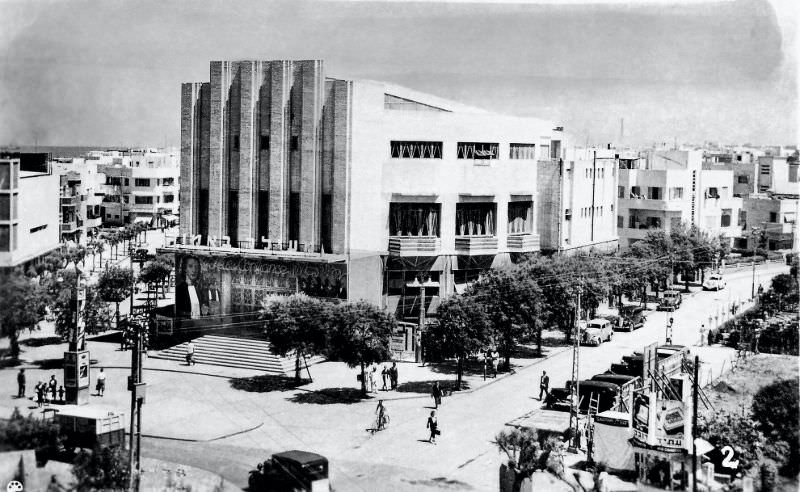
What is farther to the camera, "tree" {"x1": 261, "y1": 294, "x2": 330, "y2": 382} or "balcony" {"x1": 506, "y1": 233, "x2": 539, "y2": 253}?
"balcony" {"x1": 506, "y1": 233, "x2": 539, "y2": 253}

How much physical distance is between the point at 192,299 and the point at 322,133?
546 cm

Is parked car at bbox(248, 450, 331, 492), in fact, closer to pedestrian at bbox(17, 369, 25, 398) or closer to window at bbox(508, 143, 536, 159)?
pedestrian at bbox(17, 369, 25, 398)

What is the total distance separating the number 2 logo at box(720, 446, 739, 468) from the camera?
48.0 feet

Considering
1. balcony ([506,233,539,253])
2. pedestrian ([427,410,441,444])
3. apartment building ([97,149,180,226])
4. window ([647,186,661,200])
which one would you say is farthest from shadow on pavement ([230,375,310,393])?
apartment building ([97,149,180,226])

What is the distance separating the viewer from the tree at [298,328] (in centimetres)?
1911

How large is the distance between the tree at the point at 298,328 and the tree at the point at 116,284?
8703 mm

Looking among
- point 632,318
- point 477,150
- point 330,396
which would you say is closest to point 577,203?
point 477,150

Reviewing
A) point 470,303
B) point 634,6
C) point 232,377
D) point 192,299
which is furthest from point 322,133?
point 634,6

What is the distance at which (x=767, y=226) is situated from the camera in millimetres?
40281

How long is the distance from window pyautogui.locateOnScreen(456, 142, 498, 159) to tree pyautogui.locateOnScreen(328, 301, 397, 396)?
30.9 feet

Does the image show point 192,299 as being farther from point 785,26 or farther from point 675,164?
point 675,164

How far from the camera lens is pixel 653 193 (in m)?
39.8

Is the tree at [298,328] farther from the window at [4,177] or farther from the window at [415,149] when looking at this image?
the window at [415,149]

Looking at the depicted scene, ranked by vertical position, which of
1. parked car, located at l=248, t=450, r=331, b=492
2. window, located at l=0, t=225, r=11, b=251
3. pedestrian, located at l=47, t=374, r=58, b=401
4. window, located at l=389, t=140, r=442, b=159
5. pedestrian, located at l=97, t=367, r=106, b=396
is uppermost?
window, located at l=389, t=140, r=442, b=159
